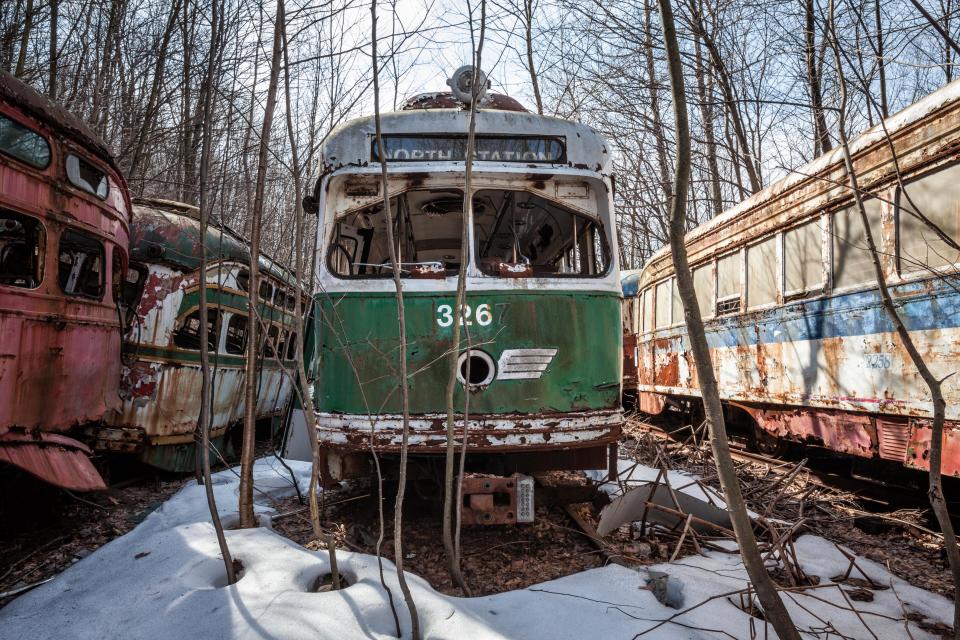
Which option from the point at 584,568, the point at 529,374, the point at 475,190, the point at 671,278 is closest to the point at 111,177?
the point at 475,190

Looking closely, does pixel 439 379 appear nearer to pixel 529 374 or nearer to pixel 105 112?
pixel 529 374

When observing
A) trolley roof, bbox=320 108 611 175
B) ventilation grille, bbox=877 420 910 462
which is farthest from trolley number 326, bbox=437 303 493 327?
ventilation grille, bbox=877 420 910 462

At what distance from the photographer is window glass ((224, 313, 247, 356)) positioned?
6.84 m

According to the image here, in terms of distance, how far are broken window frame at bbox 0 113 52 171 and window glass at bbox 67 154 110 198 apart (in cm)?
25

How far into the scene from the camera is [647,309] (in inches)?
402

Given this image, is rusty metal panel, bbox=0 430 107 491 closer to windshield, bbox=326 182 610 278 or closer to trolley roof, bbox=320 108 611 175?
windshield, bbox=326 182 610 278

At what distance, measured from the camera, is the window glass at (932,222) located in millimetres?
3865

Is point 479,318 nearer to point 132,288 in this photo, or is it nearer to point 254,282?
point 254,282

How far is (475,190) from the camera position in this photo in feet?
13.1

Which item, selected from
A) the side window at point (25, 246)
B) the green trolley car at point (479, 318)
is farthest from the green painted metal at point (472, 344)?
the side window at point (25, 246)

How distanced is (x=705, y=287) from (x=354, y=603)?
252 inches

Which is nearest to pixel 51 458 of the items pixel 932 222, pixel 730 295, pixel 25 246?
pixel 25 246

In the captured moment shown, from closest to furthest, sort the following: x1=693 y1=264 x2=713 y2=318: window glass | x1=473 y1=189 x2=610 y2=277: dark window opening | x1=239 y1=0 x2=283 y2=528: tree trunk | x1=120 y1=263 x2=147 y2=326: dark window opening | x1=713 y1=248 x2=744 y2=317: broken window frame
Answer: x1=239 y1=0 x2=283 y2=528: tree trunk → x1=473 y1=189 x2=610 y2=277: dark window opening → x1=120 y1=263 x2=147 y2=326: dark window opening → x1=713 y1=248 x2=744 y2=317: broken window frame → x1=693 y1=264 x2=713 y2=318: window glass

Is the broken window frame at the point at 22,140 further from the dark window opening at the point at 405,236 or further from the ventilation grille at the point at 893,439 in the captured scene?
the ventilation grille at the point at 893,439
